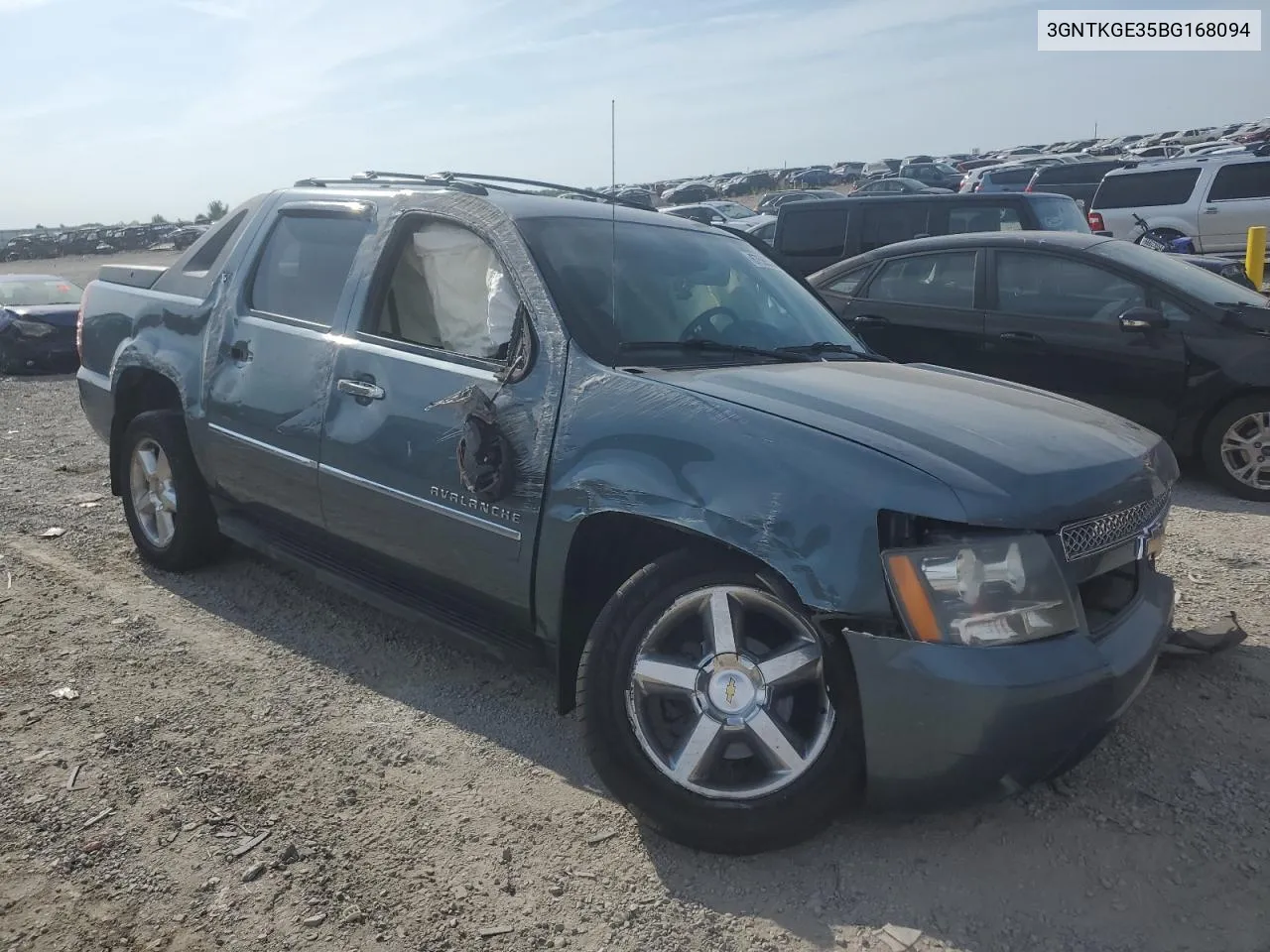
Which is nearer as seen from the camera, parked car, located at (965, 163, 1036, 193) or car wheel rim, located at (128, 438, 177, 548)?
car wheel rim, located at (128, 438, 177, 548)

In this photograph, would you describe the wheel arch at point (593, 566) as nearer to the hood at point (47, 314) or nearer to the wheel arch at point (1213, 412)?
the wheel arch at point (1213, 412)

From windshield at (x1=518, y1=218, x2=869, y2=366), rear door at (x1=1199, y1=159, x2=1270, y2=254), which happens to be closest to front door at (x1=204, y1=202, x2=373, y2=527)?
windshield at (x1=518, y1=218, x2=869, y2=366)

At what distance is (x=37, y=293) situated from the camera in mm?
14422

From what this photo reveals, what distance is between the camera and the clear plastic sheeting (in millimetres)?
3529

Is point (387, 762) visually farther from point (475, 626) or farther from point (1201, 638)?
point (1201, 638)

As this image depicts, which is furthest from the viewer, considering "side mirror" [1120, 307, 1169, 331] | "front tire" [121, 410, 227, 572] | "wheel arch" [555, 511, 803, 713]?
"side mirror" [1120, 307, 1169, 331]

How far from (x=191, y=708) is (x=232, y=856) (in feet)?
3.35

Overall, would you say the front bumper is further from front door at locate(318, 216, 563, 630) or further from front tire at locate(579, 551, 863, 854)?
front door at locate(318, 216, 563, 630)

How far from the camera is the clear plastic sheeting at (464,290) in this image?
3529 mm

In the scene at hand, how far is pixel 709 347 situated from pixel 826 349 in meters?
0.57

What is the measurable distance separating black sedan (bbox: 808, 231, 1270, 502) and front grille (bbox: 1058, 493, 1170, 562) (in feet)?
12.4

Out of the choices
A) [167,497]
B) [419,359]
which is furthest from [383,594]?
[167,497]

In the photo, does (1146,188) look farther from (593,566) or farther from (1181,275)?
(593,566)

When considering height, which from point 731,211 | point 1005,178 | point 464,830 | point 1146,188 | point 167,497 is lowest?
point 464,830
